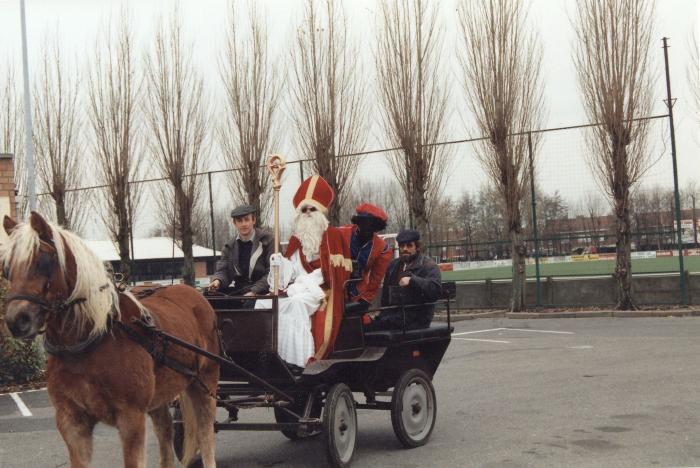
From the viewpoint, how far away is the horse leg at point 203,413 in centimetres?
600

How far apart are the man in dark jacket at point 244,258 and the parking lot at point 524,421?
4.96 ft

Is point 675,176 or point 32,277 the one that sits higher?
point 675,176

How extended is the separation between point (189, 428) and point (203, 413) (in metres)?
0.16

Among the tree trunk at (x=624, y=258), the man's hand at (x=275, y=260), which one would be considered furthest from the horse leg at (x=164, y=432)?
the tree trunk at (x=624, y=258)

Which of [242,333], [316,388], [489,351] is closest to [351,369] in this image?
[316,388]

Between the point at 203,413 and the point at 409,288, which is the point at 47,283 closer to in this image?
the point at 203,413

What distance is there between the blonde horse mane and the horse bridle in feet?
0.08

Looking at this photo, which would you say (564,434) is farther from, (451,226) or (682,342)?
(451,226)

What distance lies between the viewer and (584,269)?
2245 cm

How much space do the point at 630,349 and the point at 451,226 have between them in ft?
47.0

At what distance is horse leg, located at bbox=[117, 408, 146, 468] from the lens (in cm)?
479

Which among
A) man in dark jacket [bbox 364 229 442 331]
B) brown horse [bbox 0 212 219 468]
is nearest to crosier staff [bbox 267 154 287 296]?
man in dark jacket [bbox 364 229 442 331]

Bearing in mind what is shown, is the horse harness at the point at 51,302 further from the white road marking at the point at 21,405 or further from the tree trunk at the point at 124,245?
the tree trunk at the point at 124,245

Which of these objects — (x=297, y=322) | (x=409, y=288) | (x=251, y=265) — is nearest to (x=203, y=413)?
(x=297, y=322)
